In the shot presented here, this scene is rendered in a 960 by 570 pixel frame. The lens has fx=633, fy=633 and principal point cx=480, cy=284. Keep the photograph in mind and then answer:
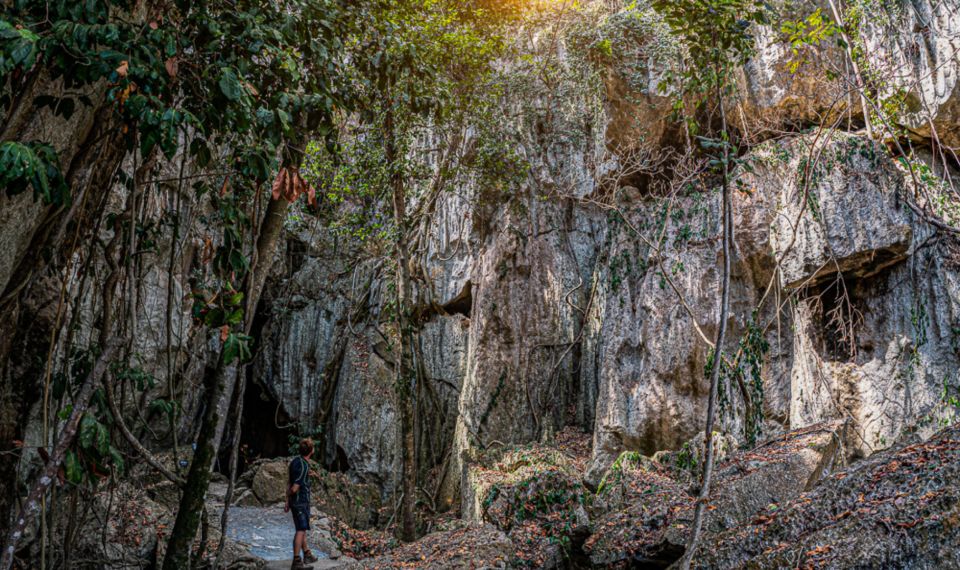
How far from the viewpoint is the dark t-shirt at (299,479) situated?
5.91 metres

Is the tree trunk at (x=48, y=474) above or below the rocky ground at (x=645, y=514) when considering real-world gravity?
above

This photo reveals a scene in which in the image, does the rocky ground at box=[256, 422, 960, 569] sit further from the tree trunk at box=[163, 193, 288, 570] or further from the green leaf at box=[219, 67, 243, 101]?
the green leaf at box=[219, 67, 243, 101]

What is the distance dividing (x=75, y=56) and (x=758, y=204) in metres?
9.32

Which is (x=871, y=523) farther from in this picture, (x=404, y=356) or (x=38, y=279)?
(x=404, y=356)

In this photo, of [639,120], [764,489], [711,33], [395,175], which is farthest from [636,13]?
[764,489]

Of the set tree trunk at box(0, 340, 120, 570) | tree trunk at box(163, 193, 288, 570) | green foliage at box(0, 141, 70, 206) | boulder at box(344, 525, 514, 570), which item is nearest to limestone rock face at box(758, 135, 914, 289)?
boulder at box(344, 525, 514, 570)

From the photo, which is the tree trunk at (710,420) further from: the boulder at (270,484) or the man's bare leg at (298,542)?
the boulder at (270,484)

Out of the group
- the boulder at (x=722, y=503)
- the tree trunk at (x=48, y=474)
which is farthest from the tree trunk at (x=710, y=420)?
the tree trunk at (x=48, y=474)

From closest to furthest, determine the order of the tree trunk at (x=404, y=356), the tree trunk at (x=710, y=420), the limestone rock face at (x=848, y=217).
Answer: the tree trunk at (x=710, y=420)
the tree trunk at (x=404, y=356)
the limestone rock face at (x=848, y=217)

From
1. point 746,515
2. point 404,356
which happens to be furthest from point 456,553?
point 404,356

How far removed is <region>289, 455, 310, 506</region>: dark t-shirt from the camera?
5.91m

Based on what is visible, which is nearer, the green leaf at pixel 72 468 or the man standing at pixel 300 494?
the green leaf at pixel 72 468

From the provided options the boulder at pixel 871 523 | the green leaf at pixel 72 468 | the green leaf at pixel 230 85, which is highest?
the green leaf at pixel 230 85

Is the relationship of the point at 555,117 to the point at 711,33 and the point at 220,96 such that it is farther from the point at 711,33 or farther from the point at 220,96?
the point at 220,96
